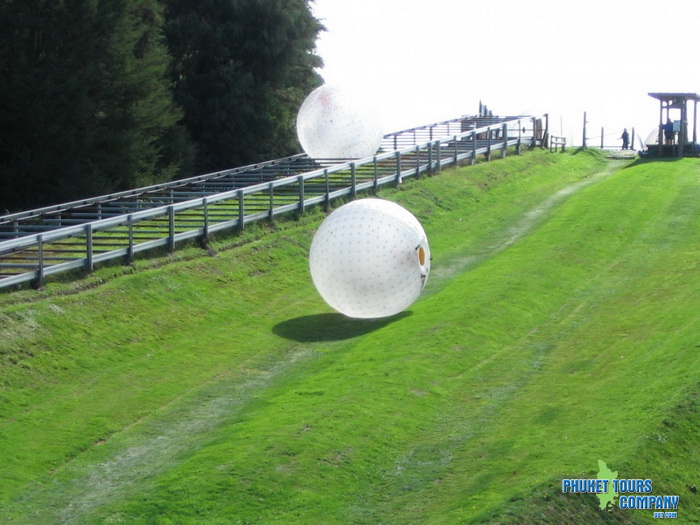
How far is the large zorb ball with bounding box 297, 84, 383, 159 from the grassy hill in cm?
883

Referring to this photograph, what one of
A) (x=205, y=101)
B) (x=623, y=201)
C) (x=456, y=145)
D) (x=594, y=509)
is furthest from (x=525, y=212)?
(x=594, y=509)

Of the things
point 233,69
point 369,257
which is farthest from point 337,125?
point 369,257

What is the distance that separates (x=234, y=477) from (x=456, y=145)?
96.8 feet

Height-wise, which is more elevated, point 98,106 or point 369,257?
point 98,106

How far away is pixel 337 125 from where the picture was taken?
3712cm

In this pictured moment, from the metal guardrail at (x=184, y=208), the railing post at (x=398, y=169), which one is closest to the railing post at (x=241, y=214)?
the metal guardrail at (x=184, y=208)

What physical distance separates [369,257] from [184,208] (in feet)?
21.9

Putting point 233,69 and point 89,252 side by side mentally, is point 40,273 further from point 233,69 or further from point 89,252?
point 233,69

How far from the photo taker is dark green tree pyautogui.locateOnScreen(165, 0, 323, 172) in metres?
46.3

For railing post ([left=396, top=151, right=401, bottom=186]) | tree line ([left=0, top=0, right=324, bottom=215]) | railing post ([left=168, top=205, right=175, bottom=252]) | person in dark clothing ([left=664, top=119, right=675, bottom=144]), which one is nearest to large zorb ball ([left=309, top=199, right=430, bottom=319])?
railing post ([left=168, top=205, right=175, bottom=252])

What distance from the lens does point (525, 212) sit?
35656 mm

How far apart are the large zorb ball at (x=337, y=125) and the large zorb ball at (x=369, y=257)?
1615 cm

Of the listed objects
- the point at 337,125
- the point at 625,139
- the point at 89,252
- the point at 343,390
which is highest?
the point at 337,125

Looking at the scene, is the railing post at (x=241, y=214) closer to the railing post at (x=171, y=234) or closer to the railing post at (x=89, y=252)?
the railing post at (x=171, y=234)
